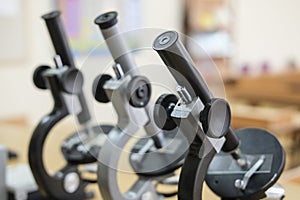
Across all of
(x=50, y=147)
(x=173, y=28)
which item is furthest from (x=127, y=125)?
(x=173, y=28)

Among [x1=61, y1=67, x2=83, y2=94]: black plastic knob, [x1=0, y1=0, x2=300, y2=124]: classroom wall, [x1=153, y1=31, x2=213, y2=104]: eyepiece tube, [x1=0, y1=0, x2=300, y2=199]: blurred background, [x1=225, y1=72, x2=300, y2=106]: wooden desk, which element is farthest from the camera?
[x1=225, y1=72, x2=300, y2=106]: wooden desk

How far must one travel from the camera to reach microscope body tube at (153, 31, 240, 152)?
65 centimetres

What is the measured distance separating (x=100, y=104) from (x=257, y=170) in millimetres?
331

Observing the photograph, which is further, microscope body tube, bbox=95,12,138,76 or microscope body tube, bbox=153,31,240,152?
microscope body tube, bbox=95,12,138,76

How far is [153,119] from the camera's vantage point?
0.79 m

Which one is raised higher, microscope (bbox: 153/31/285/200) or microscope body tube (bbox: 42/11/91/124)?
microscope body tube (bbox: 42/11/91/124)

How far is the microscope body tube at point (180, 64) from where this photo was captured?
0.65 meters

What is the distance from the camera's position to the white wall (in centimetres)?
456

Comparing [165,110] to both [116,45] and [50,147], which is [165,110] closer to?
[116,45]

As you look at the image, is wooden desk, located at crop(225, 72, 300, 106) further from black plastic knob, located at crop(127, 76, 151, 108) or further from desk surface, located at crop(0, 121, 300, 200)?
black plastic knob, located at crop(127, 76, 151, 108)

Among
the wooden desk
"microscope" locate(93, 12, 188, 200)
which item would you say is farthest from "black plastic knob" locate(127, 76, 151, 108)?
the wooden desk

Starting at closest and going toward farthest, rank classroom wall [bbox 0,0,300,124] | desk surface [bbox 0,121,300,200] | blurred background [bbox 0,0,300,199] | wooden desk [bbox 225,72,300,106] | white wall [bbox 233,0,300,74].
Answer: desk surface [bbox 0,121,300,200] < blurred background [bbox 0,0,300,199] < classroom wall [bbox 0,0,300,124] < wooden desk [bbox 225,72,300,106] < white wall [bbox 233,0,300,74]

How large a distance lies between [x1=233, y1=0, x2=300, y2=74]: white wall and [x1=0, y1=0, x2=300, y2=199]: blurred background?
0.01 metres

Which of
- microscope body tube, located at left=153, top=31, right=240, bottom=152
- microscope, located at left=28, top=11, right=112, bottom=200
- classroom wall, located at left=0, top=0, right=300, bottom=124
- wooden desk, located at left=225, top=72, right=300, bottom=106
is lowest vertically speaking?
wooden desk, located at left=225, top=72, right=300, bottom=106
